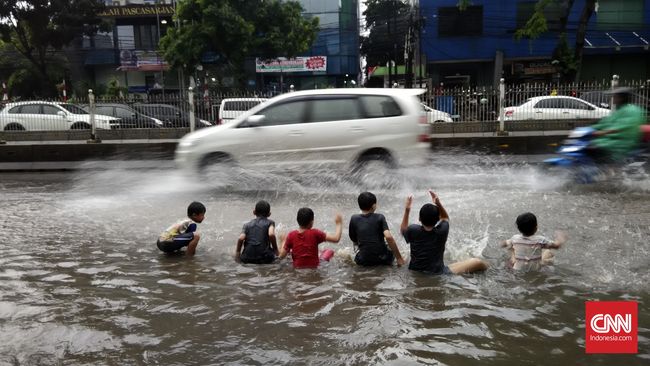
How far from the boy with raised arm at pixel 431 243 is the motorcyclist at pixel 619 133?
4.61m

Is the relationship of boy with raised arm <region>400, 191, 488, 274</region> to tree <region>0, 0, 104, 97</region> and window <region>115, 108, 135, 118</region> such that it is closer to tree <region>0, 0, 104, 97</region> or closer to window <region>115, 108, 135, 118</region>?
window <region>115, 108, 135, 118</region>

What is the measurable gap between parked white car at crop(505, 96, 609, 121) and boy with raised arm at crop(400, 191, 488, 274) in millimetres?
11582

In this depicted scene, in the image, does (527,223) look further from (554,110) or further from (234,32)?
(234,32)

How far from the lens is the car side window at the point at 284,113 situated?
978 cm

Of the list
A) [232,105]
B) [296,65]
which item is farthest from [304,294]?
[296,65]

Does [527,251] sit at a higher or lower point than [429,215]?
lower

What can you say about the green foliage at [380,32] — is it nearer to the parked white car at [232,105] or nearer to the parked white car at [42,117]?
the parked white car at [232,105]

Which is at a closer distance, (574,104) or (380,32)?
(574,104)

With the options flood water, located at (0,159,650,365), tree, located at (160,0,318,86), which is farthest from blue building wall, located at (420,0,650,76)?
flood water, located at (0,159,650,365)

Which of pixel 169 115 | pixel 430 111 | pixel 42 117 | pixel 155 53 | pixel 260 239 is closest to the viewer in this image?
pixel 260 239

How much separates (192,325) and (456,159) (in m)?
10.7

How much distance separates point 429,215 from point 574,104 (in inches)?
524

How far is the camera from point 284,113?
32.2 ft
